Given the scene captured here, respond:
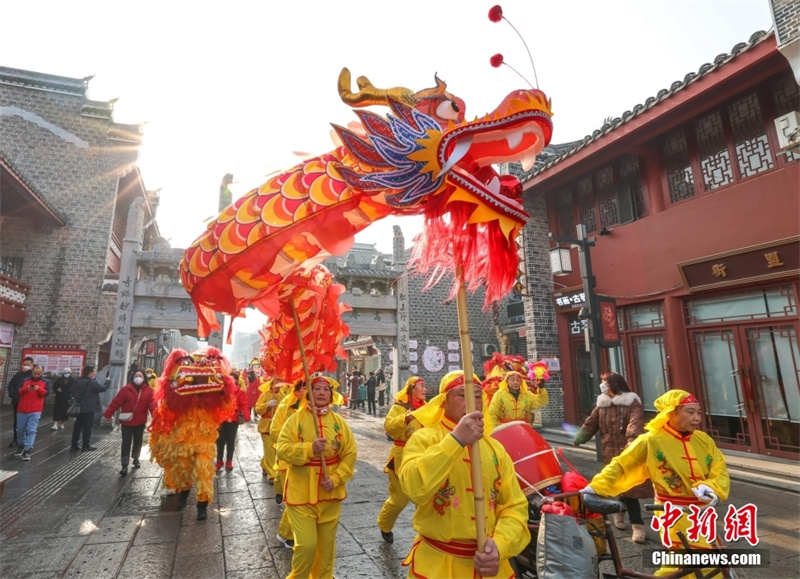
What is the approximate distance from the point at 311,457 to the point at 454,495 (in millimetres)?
1715

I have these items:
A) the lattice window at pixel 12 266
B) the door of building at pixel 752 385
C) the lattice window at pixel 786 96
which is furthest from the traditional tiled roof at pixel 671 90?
the lattice window at pixel 12 266

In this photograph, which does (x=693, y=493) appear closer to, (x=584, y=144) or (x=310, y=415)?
(x=310, y=415)

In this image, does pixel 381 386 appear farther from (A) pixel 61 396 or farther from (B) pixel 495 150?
(B) pixel 495 150

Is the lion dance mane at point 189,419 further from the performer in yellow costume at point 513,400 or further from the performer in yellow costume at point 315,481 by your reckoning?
the performer in yellow costume at point 513,400

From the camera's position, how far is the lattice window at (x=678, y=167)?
9000 millimetres

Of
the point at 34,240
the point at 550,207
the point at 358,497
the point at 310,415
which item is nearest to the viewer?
the point at 310,415

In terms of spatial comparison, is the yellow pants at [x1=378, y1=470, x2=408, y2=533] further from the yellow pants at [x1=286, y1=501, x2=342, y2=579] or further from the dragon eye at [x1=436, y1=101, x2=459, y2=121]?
the dragon eye at [x1=436, y1=101, x2=459, y2=121]

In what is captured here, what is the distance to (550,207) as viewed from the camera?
1264cm

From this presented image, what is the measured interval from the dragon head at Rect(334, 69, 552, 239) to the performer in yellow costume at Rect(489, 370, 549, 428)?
5562 mm

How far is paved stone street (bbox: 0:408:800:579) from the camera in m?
3.70

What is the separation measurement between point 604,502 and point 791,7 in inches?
326

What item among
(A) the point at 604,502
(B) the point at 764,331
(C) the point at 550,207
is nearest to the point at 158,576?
(A) the point at 604,502

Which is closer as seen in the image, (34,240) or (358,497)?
(358,497)

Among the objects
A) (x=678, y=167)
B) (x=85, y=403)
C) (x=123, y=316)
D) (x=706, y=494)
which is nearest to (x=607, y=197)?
(x=678, y=167)
